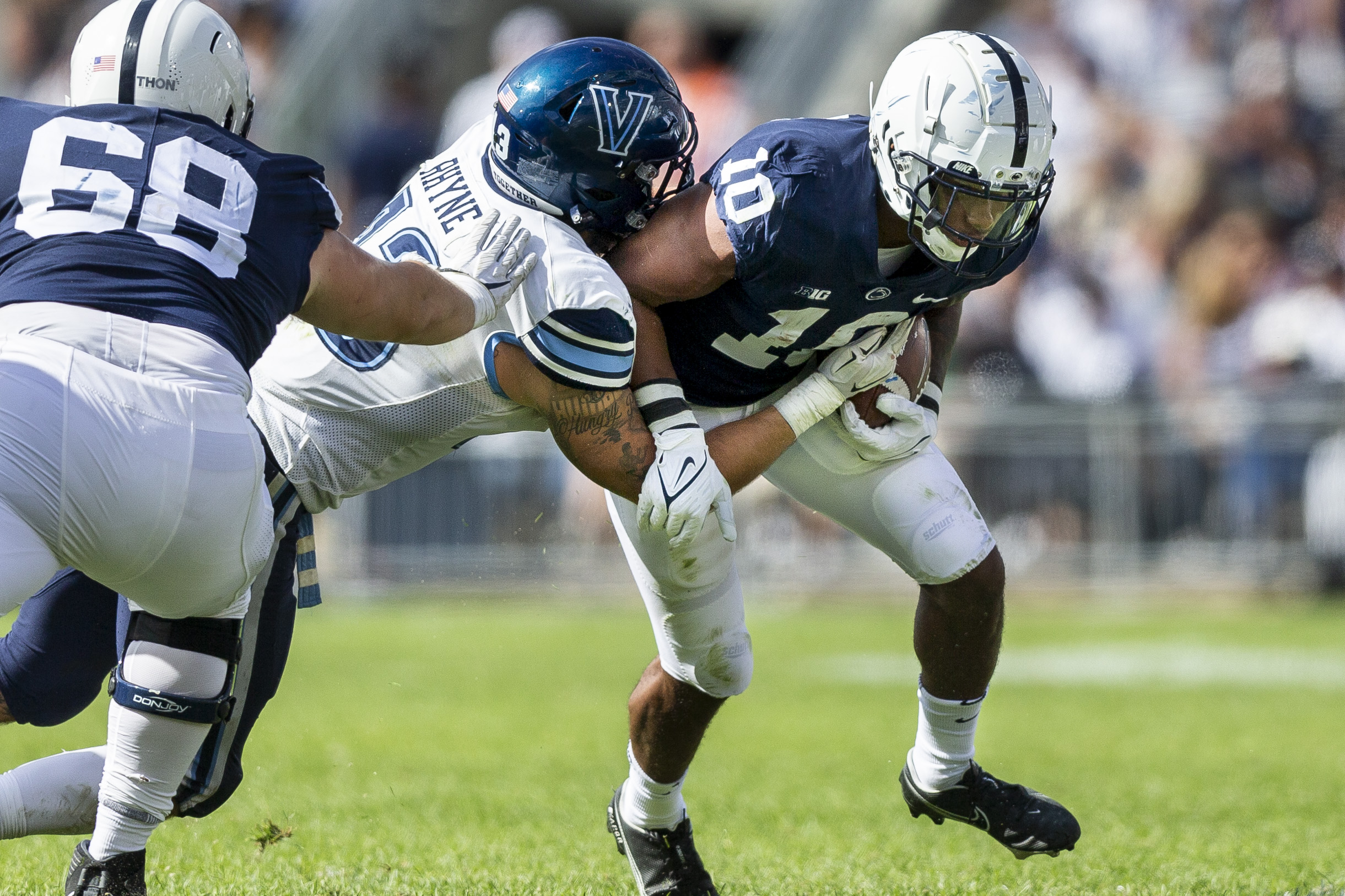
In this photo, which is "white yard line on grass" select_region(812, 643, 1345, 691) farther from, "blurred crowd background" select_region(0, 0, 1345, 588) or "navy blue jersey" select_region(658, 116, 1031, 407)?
"navy blue jersey" select_region(658, 116, 1031, 407)

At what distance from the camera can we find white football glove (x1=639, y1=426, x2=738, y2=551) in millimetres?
3572

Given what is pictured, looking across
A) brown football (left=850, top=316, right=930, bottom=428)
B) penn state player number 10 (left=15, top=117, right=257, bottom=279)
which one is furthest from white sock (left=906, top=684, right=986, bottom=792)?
penn state player number 10 (left=15, top=117, right=257, bottom=279)

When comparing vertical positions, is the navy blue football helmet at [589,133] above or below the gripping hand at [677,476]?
above

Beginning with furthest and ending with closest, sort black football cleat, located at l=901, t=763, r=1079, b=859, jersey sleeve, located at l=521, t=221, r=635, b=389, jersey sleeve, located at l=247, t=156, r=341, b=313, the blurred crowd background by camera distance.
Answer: the blurred crowd background → black football cleat, located at l=901, t=763, r=1079, b=859 → jersey sleeve, located at l=521, t=221, r=635, b=389 → jersey sleeve, located at l=247, t=156, r=341, b=313

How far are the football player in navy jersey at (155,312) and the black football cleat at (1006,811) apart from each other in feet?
5.89

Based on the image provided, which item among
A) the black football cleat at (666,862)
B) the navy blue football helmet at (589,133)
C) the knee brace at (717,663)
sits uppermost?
the navy blue football helmet at (589,133)

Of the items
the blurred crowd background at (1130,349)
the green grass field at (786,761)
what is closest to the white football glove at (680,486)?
the green grass field at (786,761)

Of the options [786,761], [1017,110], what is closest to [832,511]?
[1017,110]

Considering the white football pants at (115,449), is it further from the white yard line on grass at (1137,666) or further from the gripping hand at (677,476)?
the white yard line on grass at (1137,666)

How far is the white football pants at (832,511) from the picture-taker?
12.9 feet

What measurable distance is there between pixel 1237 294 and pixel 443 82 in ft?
25.8

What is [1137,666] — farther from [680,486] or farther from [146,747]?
[146,747]

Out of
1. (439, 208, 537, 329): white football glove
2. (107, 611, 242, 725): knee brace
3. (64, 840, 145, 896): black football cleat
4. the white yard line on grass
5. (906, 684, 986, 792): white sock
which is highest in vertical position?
(439, 208, 537, 329): white football glove

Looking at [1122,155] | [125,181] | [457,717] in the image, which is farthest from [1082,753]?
[1122,155]
